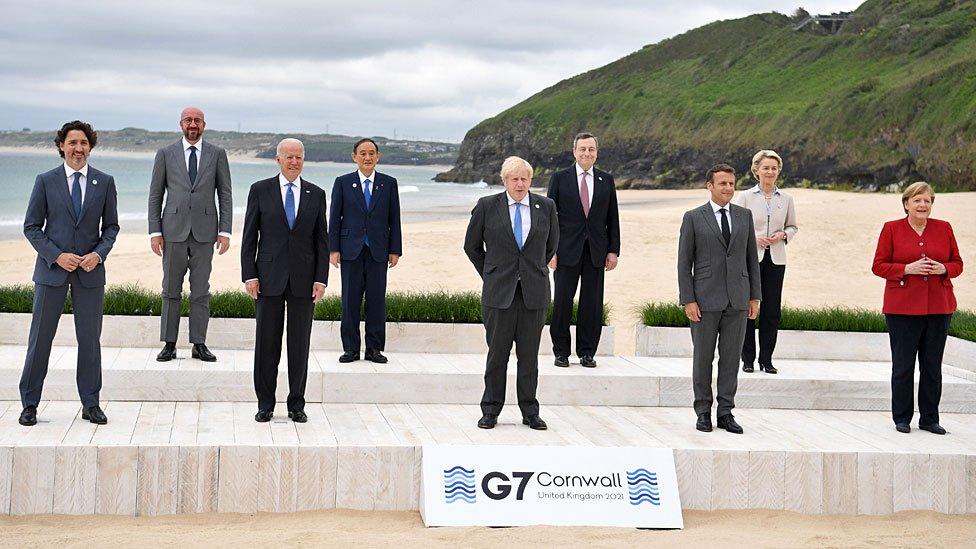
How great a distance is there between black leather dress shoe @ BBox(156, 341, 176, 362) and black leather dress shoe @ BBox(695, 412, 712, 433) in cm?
363

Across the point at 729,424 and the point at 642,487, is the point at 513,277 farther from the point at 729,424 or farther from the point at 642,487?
the point at 729,424

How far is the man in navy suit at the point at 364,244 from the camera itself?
305 inches

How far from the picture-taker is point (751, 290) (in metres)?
6.66

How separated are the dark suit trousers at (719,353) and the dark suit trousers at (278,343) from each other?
244 centimetres

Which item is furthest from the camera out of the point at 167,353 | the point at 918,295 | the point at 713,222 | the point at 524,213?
the point at 167,353

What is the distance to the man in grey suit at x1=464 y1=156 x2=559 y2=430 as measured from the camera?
634 centimetres

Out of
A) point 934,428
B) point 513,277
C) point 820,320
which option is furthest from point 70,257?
point 820,320

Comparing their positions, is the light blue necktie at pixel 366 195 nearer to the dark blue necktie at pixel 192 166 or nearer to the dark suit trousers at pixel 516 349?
the dark blue necktie at pixel 192 166

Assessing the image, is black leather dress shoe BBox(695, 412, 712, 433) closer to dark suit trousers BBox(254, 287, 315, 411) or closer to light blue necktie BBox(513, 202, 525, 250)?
light blue necktie BBox(513, 202, 525, 250)

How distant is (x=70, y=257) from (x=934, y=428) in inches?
213

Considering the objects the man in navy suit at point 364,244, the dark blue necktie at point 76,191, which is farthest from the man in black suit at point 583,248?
the dark blue necktie at point 76,191

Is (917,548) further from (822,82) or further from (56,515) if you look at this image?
(822,82)

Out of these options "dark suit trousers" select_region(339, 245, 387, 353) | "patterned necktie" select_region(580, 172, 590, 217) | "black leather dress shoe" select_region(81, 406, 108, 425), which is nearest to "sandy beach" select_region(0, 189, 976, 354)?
"patterned necktie" select_region(580, 172, 590, 217)

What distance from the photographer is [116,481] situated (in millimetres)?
5316
